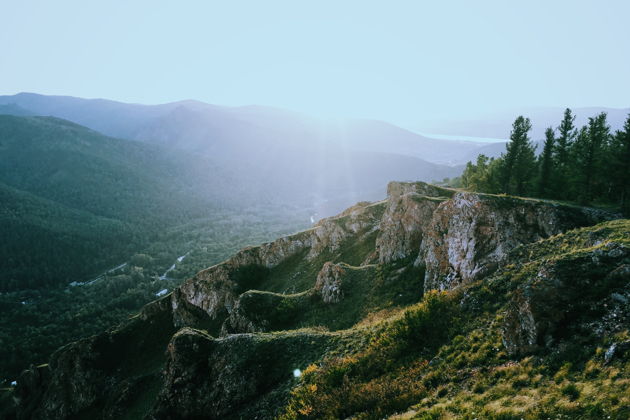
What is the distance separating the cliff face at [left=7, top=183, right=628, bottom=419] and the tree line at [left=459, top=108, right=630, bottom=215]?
78.2 feet

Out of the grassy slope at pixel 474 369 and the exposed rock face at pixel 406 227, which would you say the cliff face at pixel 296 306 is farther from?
the grassy slope at pixel 474 369

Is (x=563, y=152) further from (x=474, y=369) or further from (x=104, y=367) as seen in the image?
(x=104, y=367)

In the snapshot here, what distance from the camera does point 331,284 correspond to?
4728cm

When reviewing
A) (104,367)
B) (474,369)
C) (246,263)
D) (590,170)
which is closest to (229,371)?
(474,369)

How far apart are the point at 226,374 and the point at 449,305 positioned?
22.4 metres

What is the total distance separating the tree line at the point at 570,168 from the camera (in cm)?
5309

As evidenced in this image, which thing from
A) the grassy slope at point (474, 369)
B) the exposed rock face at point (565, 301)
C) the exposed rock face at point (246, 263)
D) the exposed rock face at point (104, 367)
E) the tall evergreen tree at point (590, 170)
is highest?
the tall evergreen tree at point (590, 170)

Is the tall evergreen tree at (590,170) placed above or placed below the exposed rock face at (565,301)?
above

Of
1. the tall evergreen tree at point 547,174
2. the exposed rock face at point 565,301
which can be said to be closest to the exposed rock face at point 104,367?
the exposed rock face at point 565,301

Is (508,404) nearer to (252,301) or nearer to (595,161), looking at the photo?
(252,301)

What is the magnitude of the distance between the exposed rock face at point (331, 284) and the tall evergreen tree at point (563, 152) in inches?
2172

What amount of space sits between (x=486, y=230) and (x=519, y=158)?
156 ft

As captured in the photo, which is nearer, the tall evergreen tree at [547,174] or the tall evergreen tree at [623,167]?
the tall evergreen tree at [623,167]

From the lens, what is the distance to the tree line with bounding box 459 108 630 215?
5309cm
